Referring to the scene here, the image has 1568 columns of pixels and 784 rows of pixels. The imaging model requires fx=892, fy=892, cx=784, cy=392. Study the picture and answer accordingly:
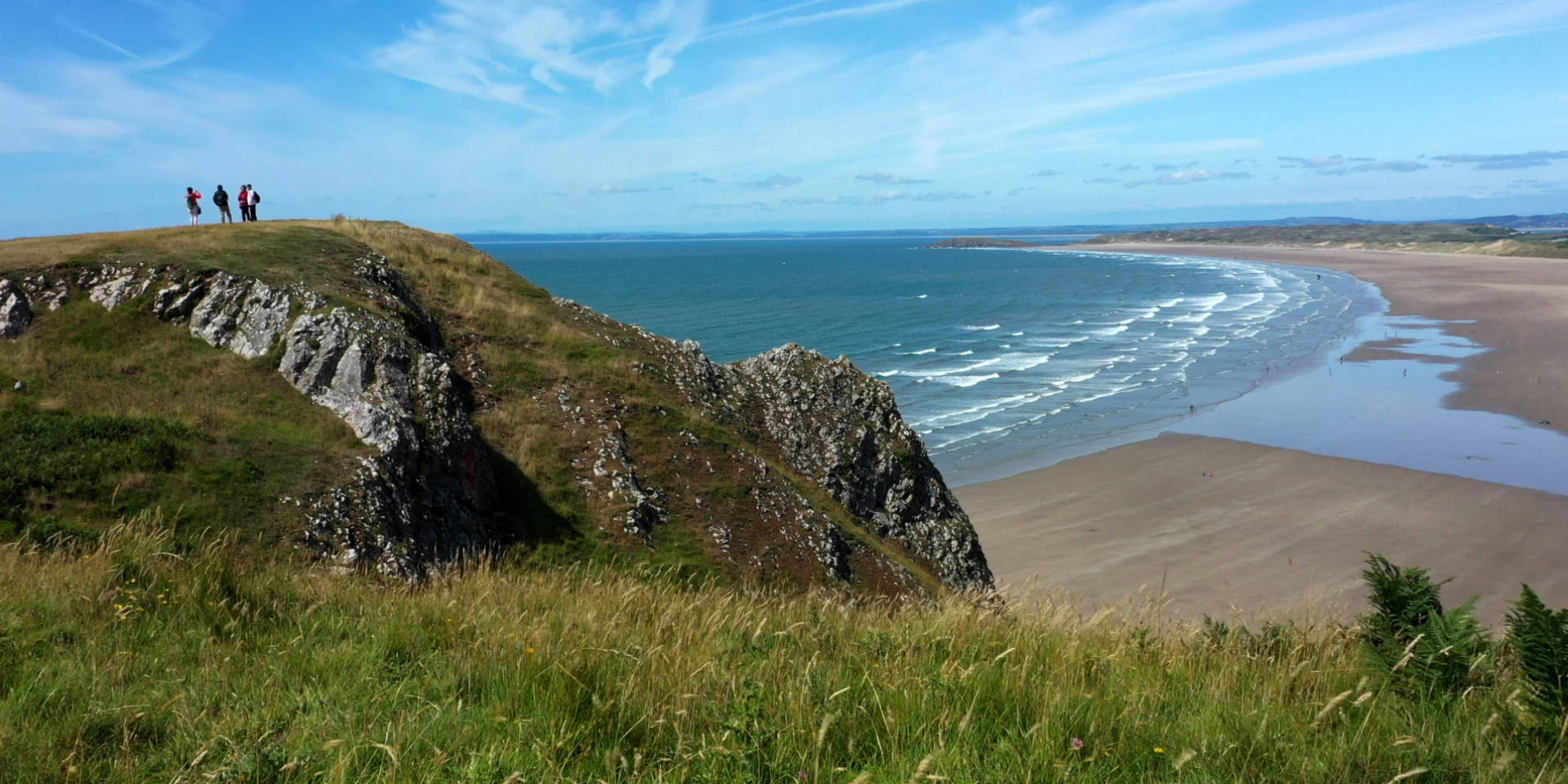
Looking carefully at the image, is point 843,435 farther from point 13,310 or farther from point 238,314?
point 13,310

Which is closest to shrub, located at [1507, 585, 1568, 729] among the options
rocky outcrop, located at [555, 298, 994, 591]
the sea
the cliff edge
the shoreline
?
the cliff edge

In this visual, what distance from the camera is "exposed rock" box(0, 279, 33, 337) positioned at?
681 inches

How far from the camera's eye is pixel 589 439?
21.5 meters

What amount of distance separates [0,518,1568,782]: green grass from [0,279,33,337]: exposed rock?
1352 cm

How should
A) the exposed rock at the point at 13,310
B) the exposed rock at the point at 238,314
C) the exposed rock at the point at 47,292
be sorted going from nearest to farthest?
the exposed rock at the point at 13,310 < the exposed rock at the point at 47,292 < the exposed rock at the point at 238,314

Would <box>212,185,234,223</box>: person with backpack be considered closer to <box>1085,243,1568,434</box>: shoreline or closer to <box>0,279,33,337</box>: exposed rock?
<box>0,279,33,337</box>: exposed rock

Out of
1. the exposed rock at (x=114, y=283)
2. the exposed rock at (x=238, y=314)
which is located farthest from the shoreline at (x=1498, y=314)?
the exposed rock at (x=114, y=283)

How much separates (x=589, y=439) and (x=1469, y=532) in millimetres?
32539

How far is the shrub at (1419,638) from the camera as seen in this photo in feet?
18.9

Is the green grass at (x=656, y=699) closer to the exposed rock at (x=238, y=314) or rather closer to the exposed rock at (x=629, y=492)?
the exposed rock at (x=629, y=492)

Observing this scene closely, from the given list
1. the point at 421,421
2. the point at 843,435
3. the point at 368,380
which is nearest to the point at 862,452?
the point at 843,435

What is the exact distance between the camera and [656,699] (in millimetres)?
5043

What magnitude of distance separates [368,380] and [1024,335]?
2960 inches

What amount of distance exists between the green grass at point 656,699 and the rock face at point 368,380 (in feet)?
26.6
